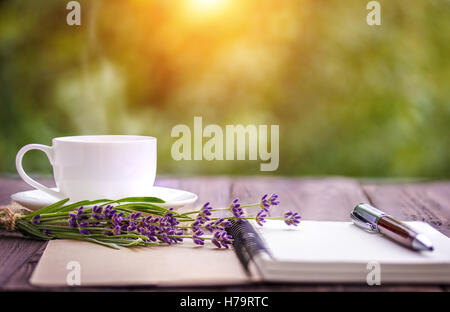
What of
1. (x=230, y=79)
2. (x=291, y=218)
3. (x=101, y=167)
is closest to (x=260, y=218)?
(x=291, y=218)

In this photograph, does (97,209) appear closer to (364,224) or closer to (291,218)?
(291,218)

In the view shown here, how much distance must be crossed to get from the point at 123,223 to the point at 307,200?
61 centimetres

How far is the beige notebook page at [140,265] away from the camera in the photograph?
64 centimetres

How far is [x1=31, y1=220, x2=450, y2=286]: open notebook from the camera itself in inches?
25.3

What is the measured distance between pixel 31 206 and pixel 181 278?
0.41 meters

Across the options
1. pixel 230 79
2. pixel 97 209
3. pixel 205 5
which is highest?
pixel 205 5

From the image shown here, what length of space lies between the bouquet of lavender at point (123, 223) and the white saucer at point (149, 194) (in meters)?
0.06

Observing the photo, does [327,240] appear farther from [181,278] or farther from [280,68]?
[280,68]

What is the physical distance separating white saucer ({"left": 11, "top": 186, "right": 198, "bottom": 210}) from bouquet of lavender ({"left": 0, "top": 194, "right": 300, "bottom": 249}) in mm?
64

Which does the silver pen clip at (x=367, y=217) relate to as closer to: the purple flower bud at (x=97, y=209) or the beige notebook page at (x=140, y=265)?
the beige notebook page at (x=140, y=265)

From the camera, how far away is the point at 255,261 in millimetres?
682

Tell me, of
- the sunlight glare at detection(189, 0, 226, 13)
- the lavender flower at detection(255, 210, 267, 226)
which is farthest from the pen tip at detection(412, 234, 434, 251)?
the sunlight glare at detection(189, 0, 226, 13)

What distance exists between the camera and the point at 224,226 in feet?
2.69

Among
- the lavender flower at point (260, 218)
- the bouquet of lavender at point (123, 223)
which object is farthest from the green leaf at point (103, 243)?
the lavender flower at point (260, 218)
